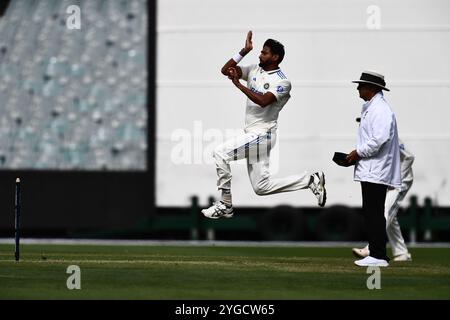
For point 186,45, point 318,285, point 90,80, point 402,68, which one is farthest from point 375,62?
point 318,285

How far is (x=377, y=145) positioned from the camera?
48.5ft

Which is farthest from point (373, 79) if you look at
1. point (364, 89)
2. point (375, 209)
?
point (375, 209)

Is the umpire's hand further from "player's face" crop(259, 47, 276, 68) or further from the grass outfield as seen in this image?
"player's face" crop(259, 47, 276, 68)

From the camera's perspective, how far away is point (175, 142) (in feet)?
75.5

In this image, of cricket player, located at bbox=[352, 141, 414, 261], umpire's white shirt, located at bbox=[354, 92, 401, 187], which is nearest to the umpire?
umpire's white shirt, located at bbox=[354, 92, 401, 187]

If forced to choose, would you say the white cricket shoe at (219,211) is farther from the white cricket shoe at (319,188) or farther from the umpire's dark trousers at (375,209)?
the umpire's dark trousers at (375,209)

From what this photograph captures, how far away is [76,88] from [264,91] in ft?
25.2

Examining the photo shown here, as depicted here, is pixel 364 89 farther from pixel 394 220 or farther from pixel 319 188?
pixel 394 220

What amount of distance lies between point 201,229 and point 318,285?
10.1 metres

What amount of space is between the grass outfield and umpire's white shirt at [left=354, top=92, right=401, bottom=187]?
3.15 ft

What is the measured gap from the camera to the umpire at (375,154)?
14828 mm

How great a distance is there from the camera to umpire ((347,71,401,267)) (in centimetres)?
1483
